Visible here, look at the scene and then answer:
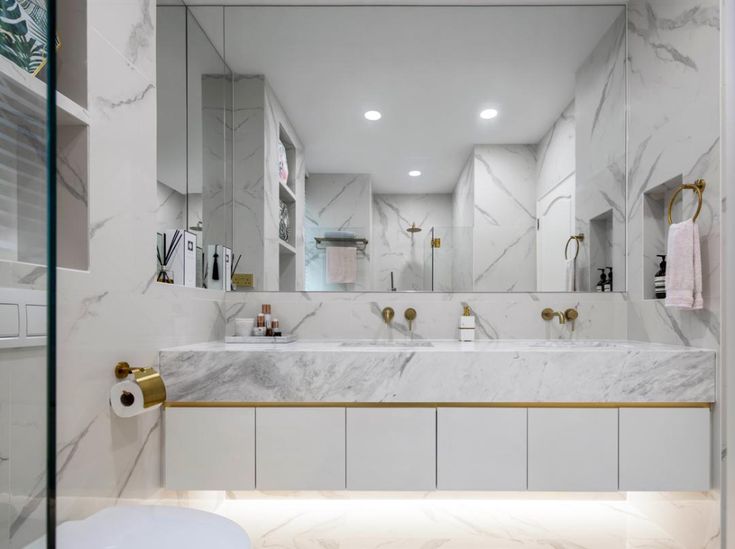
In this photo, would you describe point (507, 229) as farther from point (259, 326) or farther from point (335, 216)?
point (259, 326)

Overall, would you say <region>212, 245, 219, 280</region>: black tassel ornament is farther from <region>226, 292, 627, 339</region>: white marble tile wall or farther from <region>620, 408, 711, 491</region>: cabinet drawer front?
<region>620, 408, 711, 491</region>: cabinet drawer front

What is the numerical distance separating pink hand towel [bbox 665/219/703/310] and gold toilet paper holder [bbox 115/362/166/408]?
1.67 m

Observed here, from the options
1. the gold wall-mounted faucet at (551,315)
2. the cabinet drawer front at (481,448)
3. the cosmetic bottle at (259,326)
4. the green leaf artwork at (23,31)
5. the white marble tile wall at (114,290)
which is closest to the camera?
the green leaf artwork at (23,31)

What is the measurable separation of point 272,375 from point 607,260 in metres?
1.53

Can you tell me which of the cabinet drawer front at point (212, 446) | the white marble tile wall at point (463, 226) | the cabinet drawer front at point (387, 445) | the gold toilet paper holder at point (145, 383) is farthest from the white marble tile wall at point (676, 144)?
the gold toilet paper holder at point (145, 383)

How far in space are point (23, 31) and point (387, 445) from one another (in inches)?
53.7

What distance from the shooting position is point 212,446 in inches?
58.7

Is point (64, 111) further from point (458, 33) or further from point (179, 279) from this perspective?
point (458, 33)

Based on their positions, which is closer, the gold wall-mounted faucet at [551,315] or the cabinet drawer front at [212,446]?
the cabinet drawer front at [212,446]

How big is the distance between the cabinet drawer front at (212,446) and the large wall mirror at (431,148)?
0.68 metres

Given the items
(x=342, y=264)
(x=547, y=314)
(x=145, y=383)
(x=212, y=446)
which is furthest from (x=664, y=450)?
(x=145, y=383)

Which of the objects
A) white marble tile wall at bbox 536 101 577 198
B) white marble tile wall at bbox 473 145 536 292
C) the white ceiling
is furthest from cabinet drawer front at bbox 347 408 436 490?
white marble tile wall at bbox 536 101 577 198

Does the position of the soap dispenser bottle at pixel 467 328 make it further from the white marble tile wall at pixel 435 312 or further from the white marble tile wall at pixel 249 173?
the white marble tile wall at pixel 249 173

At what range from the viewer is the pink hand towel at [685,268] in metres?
1.54
